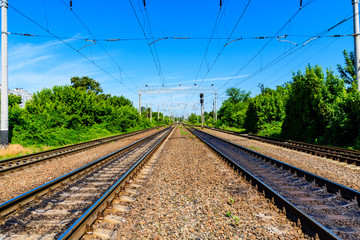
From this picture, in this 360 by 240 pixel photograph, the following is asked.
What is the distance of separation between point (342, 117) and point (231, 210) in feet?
A: 48.5

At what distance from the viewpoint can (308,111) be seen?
19.2 m

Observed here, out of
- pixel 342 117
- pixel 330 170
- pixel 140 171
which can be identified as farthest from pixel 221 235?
pixel 342 117

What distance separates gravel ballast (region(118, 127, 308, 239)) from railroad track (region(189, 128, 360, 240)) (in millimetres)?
229

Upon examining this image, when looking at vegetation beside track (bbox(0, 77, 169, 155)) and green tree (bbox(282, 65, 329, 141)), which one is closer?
vegetation beside track (bbox(0, 77, 169, 155))

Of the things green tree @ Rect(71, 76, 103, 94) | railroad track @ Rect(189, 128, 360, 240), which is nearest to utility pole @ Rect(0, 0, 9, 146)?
railroad track @ Rect(189, 128, 360, 240)

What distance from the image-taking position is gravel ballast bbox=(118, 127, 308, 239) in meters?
3.73

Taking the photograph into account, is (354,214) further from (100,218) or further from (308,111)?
(308,111)

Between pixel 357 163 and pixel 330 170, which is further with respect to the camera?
pixel 357 163

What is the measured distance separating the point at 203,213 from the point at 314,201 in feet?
9.20

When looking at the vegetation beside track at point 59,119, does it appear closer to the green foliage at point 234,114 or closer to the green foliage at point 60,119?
the green foliage at point 60,119

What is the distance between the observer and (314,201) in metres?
5.09

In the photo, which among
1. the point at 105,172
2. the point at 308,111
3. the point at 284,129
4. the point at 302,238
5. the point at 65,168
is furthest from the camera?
the point at 284,129

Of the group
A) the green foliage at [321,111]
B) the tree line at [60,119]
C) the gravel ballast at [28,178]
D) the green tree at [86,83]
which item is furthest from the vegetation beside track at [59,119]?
the green tree at [86,83]

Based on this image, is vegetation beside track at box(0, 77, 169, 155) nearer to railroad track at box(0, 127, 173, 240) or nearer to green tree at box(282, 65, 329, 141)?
railroad track at box(0, 127, 173, 240)
